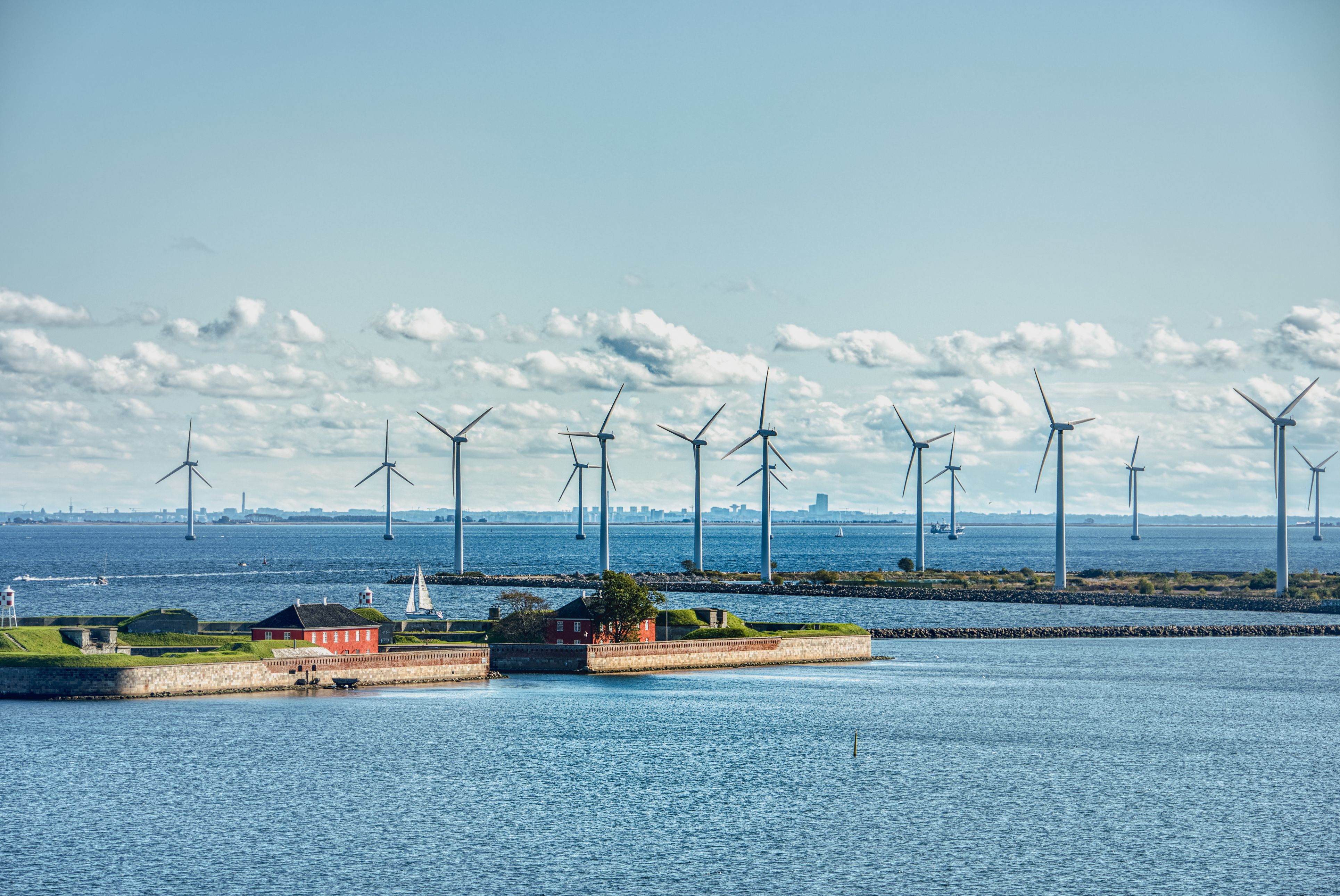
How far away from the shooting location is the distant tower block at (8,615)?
332ft

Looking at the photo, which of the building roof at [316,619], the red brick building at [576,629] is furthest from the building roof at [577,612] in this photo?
the building roof at [316,619]

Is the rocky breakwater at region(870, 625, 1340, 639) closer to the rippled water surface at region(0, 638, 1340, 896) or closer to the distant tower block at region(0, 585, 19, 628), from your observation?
the rippled water surface at region(0, 638, 1340, 896)

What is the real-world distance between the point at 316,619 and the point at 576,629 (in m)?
19.7

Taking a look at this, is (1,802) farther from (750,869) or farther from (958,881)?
(958,881)

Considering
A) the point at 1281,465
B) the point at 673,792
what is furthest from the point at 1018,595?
the point at 673,792

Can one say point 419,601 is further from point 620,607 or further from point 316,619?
point 316,619

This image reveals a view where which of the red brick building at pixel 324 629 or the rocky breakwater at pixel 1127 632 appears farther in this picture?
the rocky breakwater at pixel 1127 632

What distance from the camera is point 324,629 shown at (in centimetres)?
10012

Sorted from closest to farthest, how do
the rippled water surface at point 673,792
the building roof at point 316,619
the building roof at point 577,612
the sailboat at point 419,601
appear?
the rippled water surface at point 673,792 < the building roof at point 316,619 < the building roof at point 577,612 < the sailboat at point 419,601

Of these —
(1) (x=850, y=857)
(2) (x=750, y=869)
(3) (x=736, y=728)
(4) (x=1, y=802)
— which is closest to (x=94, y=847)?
(4) (x=1, y=802)

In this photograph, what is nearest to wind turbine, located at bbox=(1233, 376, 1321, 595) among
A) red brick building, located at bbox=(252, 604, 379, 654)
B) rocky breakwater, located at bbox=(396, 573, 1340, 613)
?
rocky breakwater, located at bbox=(396, 573, 1340, 613)

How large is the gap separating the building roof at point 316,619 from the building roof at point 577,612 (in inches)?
569

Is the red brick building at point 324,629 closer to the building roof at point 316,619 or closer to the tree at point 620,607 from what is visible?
the building roof at point 316,619

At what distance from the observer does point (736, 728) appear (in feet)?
280
